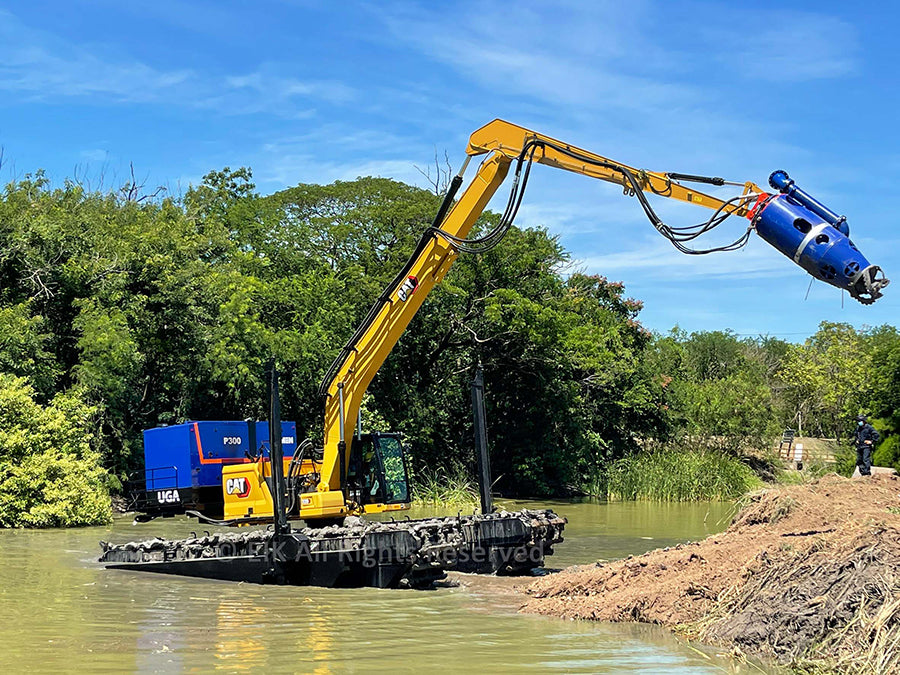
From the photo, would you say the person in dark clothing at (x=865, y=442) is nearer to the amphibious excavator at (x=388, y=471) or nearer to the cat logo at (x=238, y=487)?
the amphibious excavator at (x=388, y=471)

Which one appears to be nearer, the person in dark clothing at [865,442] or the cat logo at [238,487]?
the cat logo at [238,487]

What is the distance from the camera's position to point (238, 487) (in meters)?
17.5

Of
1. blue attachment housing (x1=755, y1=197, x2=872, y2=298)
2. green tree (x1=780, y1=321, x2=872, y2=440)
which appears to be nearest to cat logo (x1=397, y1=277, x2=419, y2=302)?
blue attachment housing (x1=755, y1=197, x2=872, y2=298)

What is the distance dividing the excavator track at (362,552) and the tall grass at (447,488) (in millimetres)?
13742

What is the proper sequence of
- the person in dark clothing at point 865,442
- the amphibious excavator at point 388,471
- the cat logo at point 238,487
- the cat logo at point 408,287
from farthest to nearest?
the person in dark clothing at point 865,442, the cat logo at point 238,487, the cat logo at point 408,287, the amphibious excavator at point 388,471

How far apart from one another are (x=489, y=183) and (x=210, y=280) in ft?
49.3

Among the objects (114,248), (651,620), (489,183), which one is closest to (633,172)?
(489,183)

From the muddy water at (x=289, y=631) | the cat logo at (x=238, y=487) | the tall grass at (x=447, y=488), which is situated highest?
the cat logo at (x=238, y=487)

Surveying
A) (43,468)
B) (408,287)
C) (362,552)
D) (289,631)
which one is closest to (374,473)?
(362,552)

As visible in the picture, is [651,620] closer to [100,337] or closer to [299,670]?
[299,670]

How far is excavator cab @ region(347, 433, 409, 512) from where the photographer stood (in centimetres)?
1727

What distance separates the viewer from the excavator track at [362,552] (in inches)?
567

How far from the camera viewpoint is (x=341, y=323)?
107ft

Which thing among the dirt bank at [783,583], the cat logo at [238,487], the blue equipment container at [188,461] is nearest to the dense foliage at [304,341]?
the blue equipment container at [188,461]
